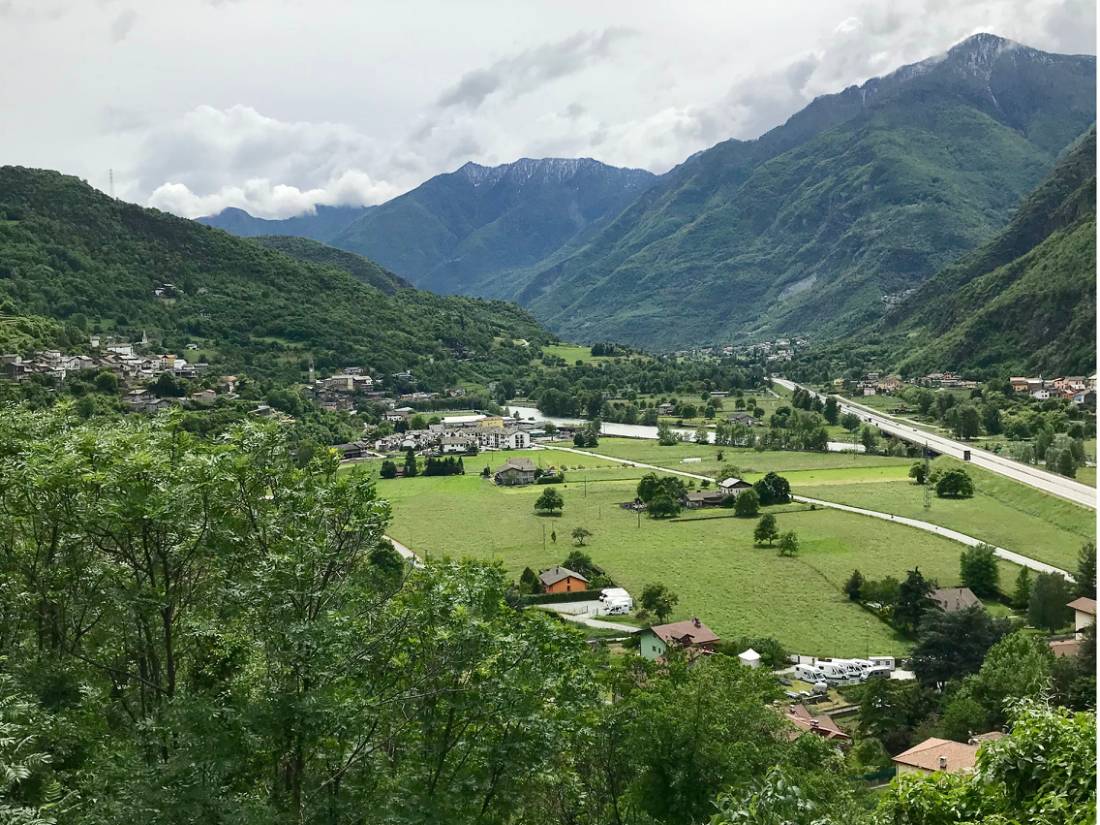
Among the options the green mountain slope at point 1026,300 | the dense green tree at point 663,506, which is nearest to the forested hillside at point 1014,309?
the green mountain slope at point 1026,300

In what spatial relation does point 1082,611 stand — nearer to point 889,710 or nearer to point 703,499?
point 889,710

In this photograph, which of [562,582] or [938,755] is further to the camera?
[562,582]

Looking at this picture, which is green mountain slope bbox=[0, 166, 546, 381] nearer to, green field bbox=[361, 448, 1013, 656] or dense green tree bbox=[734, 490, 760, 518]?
green field bbox=[361, 448, 1013, 656]

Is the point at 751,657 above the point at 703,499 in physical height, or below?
above

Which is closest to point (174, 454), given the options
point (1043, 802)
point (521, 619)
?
point (521, 619)

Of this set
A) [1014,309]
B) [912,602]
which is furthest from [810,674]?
[1014,309]

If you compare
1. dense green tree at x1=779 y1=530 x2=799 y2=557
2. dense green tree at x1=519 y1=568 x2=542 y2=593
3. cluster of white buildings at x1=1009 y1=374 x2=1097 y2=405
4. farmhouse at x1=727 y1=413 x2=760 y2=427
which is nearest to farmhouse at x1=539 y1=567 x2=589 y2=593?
dense green tree at x1=519 y1=568 x2=542 y2=593

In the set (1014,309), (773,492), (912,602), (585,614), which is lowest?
(585,614)
